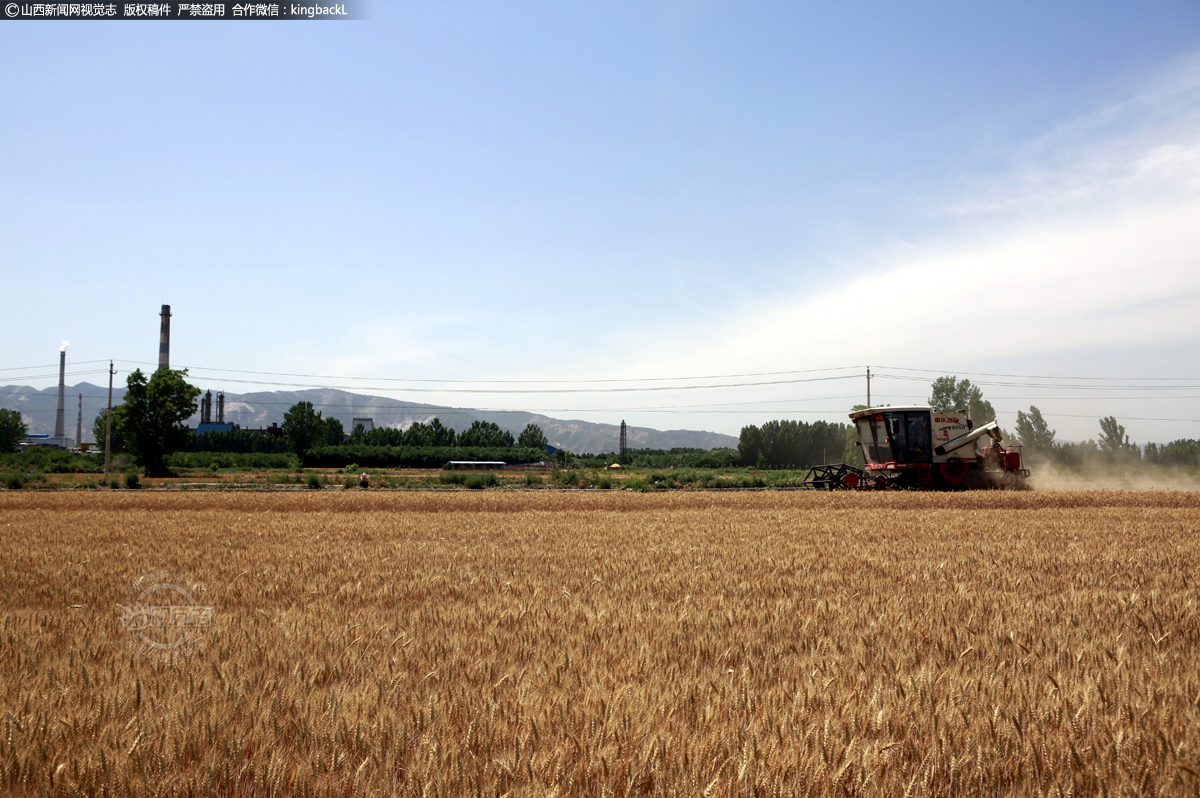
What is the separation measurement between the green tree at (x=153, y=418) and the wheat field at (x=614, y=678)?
6305 centimetres

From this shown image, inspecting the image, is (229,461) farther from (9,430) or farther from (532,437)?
(532,437)

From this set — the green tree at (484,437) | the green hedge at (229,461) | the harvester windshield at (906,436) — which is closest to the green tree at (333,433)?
the green tree at (484,437)

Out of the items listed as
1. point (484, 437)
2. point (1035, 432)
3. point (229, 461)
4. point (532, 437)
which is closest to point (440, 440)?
point (484, 437)

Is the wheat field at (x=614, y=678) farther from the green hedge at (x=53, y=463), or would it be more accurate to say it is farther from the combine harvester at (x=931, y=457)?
the green hedge at (x=53, y=463)

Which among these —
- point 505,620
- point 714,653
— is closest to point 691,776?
point 714,653

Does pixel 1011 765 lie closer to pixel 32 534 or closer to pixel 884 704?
pixel 884 704

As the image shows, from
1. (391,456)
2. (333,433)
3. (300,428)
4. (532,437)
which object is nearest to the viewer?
(391,456)

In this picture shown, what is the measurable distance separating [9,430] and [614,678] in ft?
482

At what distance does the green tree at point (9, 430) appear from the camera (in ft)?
353

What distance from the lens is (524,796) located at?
2.28 m

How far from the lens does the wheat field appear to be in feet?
8.21

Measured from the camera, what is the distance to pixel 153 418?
63.4m

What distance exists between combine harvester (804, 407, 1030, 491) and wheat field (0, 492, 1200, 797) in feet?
69.2

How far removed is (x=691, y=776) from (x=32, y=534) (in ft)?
48.9
